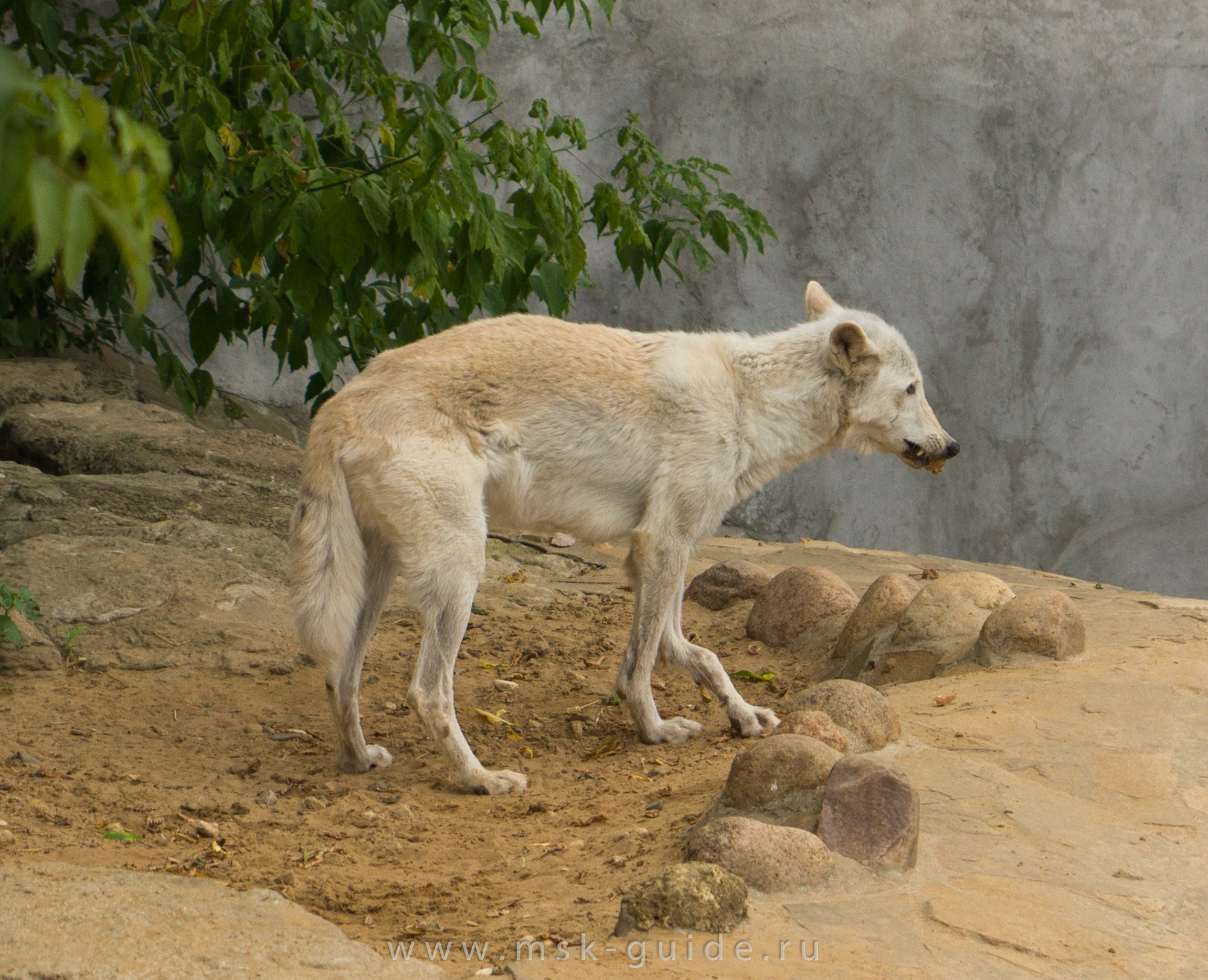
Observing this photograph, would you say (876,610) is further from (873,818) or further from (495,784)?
(873,818)

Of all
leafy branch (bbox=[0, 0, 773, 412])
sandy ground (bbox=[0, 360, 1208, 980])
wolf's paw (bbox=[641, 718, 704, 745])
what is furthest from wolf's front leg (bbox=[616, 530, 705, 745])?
leafy branch (bbox=[0, 0, 773, 412])

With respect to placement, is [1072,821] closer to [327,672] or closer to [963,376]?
[327,672]

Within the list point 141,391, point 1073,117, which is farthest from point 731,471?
point 1073,117

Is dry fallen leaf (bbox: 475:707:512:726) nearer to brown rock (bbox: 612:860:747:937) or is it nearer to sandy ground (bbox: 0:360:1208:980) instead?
sandy ground (bbox: 0:360:1208:980)

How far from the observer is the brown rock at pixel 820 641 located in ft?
17.5

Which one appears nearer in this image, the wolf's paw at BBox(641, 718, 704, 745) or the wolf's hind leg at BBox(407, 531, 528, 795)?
the wolf's hind leg at BBox(407, 531, 528, 795)

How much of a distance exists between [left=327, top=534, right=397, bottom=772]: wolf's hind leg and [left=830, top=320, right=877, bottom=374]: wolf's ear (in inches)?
75.4

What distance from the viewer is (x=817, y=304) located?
5008 mm

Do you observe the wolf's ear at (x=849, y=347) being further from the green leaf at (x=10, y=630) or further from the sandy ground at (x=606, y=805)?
the green leaf at (x=10, y=630)

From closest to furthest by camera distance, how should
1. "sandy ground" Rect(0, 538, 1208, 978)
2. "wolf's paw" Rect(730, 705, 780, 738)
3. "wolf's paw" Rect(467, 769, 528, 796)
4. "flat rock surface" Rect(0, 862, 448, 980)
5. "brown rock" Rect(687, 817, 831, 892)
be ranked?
"flat rock surface" Rect(0, 862, 448, 980) → "sandy ground" Rect(0, 538, 1208, 978) → "brown rock" Rect(687, 817, 831, 892) → "wolf's paw" Rect(467, 769, 528, 796) → "wolf's paw" Rect(730, 705, 780, 738)

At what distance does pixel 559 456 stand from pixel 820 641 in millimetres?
1947

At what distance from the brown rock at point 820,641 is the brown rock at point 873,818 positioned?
2.49m

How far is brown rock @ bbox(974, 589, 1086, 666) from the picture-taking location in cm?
441

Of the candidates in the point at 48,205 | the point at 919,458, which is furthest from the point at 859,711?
the point at 48,205
